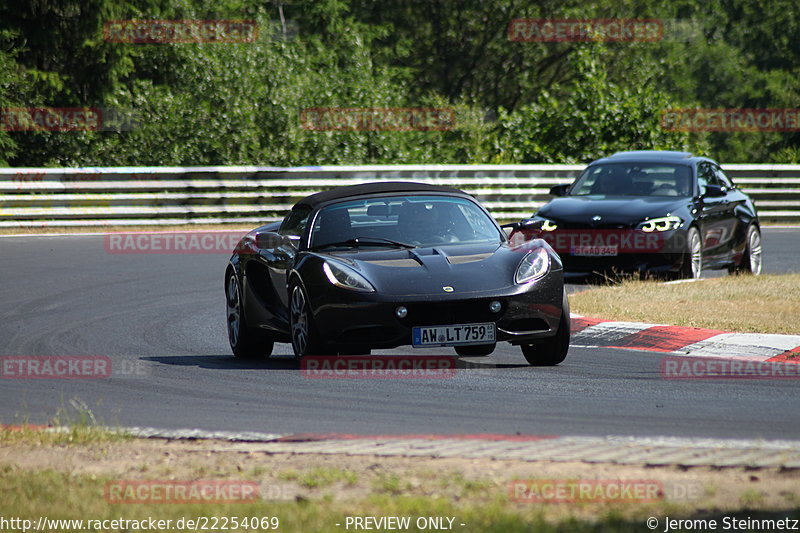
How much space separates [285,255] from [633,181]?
794 centimetres

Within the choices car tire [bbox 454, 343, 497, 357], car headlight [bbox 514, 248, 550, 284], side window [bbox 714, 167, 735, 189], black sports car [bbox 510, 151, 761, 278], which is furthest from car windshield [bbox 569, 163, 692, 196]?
car headlight [bbox 514, 248, 550, 284]

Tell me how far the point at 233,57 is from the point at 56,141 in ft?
14.6

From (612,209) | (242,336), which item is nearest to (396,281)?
(242,336)

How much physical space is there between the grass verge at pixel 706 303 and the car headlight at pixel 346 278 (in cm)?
355

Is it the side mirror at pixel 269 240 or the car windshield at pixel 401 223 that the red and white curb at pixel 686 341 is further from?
the side mirror at pixel 269 240

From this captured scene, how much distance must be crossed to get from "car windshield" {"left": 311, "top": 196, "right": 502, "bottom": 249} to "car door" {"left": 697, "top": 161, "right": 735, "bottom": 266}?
6543mm

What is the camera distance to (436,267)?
29.6 feet

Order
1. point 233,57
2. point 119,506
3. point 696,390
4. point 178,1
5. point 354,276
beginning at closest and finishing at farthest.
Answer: point 119,506 → point 696,390 → point 354,276 → point 233,57 → point 178,1

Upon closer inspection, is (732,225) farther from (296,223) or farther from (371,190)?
(296,223)

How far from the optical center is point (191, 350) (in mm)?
10930

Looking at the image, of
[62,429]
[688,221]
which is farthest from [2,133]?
[62,429]

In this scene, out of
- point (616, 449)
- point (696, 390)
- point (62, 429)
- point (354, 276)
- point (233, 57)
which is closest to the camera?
point (616, 449)

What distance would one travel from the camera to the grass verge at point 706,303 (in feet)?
37.0

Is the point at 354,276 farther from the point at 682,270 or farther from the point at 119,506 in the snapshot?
the point at 682,270
